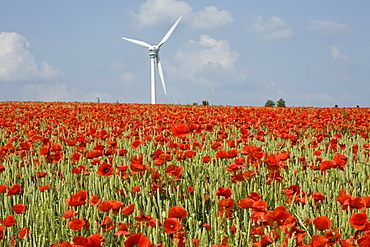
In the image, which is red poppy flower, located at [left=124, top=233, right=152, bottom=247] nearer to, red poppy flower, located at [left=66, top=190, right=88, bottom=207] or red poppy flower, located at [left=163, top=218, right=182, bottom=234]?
red poppy flower, located at [left=163, top=218, right=182, bottom=234]

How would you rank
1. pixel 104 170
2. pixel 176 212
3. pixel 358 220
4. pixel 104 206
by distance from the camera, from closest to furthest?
pixel 358 220 → pixel 176 212 → pixel 104 206 → pixel 104 170

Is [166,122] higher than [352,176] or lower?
higher

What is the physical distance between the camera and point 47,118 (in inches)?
452

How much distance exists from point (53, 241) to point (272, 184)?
1982 mm

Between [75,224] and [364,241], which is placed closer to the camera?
[364,241]

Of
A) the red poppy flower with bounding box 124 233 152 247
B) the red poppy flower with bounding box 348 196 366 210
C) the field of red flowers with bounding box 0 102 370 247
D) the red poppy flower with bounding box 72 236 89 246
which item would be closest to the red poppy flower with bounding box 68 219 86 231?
the field of red flowers with bounding box 0 102 370 247

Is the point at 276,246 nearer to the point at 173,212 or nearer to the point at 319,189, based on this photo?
the point at 173,212

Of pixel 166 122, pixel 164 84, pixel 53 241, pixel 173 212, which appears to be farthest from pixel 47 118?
pixel 164 84

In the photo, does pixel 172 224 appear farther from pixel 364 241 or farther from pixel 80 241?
pixel 364 241

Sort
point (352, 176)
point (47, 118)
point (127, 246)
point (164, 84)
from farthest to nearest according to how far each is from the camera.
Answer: point (164, 84)
point (47, 118)
point (352, 176)
point (127, 246)

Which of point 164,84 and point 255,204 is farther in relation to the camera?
point 164,84

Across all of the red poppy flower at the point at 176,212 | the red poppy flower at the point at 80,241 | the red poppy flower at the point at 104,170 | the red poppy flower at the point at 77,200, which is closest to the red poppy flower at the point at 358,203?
the red poppy flower at the point at 176,212

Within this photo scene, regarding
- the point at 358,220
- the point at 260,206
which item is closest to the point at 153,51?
the point at 260,206

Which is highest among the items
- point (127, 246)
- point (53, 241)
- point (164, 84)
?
point (164, 84)
